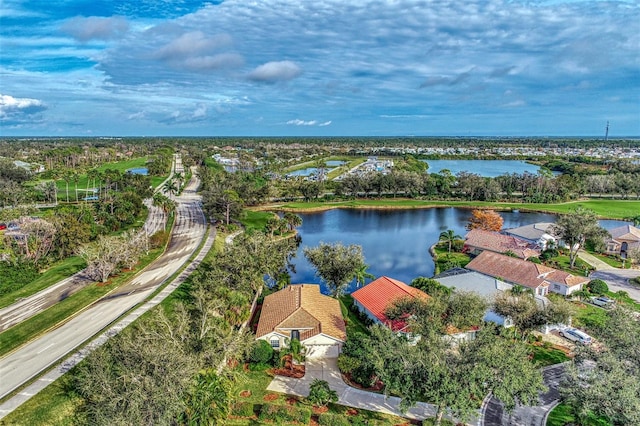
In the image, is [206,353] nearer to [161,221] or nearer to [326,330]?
[326,330]

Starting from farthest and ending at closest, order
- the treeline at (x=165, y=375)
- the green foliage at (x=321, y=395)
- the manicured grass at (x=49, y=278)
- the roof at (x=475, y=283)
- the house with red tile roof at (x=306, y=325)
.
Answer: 1. the roof at (x=475, y=283)
2. the manicured grass at (x=49, y=278)
3. the house with red tile roof at (x=306, y=325)
4. the green foliage at (x=321, y=395)
5. the treeline at (x=165, y=375)

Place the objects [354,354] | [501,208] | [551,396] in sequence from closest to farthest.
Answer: [551,396], [354,354], [501,208]

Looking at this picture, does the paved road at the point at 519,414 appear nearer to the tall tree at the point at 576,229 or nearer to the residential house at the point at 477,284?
the residential house at the point at 477,284

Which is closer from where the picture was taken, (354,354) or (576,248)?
(354,354)

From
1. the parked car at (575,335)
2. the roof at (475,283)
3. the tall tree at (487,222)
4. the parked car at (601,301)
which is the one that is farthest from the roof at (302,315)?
the tall tree at (487,222)

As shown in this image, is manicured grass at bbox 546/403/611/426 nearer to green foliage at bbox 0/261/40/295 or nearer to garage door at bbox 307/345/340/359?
garage door at bbox 307/345/340/359

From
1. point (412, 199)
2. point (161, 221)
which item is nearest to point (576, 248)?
point (412, 199)

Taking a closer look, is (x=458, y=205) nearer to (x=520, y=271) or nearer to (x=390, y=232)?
(x=390, y=232)
